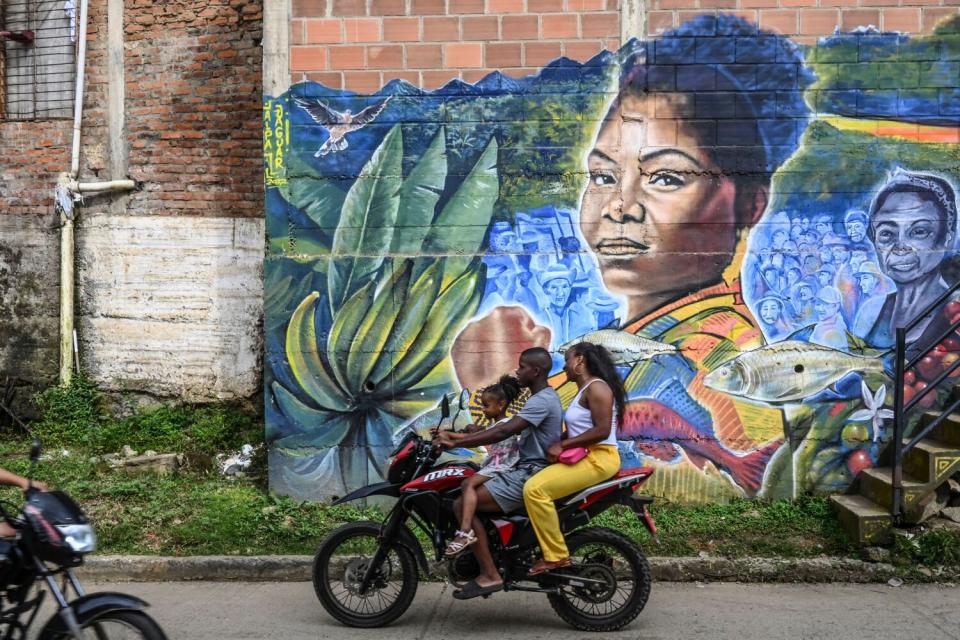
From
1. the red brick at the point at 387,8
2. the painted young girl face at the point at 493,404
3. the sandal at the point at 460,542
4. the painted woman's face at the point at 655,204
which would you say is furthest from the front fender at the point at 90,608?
the red brick at the point at 387,8

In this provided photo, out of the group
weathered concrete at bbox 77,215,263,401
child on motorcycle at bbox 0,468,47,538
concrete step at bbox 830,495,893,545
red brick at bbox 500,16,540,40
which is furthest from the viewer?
weathered concrete at bbox 77,215,263,401

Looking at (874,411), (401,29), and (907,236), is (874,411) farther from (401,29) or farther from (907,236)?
(401,29)

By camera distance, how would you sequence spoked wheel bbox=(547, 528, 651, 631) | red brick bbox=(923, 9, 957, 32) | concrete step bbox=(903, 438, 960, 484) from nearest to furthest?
1. spoked wheel bbox=(547, 528, 651, 631)
2. concrete step bbox=(903, 438, 960, 484)
3. red brick bbox=(923, 9, 957, 32)

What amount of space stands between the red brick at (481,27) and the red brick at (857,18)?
2.68 m

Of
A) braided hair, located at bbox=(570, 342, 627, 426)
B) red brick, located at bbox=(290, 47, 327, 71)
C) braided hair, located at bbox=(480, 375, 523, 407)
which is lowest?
braided hair, located at bbox=(480, 375, 523, 407)


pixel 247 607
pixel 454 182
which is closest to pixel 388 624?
pixel 247 607

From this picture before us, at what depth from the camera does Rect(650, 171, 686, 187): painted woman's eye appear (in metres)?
7.56

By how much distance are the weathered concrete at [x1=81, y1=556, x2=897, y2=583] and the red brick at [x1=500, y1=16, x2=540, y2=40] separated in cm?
407

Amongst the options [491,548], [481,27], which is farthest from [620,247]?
[491,548]

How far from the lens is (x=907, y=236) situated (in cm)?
752

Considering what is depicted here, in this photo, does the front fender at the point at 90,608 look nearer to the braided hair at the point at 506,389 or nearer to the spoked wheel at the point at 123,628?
the spoked wheel at the point at 123,628

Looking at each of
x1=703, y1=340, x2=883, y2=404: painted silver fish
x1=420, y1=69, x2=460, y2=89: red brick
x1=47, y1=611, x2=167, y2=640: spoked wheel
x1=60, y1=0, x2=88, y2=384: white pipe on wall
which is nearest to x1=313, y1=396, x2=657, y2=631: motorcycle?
x1=47, y1=611, x2=167, y2=640: spoked wheel

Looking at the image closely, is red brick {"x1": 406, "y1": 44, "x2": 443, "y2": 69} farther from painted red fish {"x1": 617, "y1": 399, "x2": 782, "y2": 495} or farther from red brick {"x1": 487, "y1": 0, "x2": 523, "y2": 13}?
painted red fish {"x1": 617, "y1": 399, "x2": 782, "y2": 495}

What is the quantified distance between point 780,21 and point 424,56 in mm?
2785
